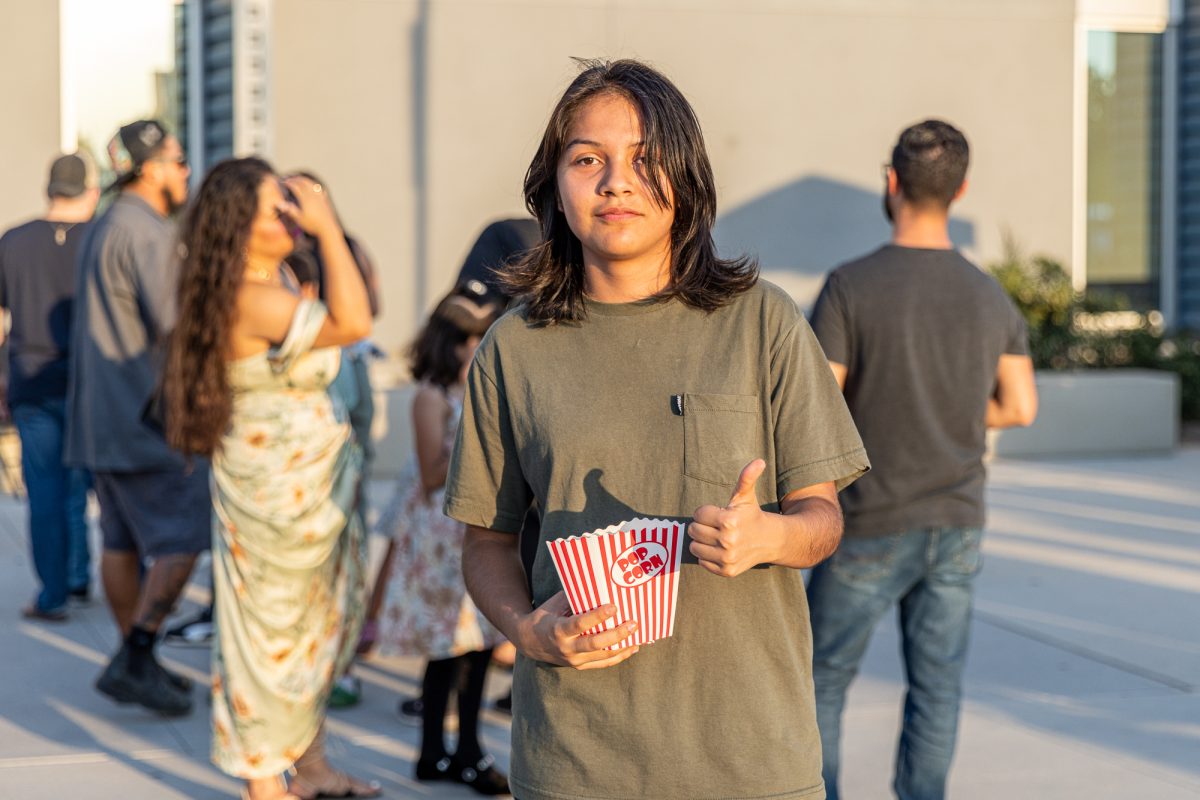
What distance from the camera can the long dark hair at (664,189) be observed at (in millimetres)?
2293

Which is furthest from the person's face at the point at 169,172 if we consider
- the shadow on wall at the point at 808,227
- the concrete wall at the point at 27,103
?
the shadow on wall at the point at 808,227

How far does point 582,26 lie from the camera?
12.7 m

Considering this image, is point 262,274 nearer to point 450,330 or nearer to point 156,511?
point 450,330

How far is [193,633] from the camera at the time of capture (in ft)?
21.5

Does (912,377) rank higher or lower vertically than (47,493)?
higher

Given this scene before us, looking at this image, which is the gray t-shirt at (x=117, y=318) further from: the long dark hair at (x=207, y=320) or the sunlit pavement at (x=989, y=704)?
the long dark hair at (x=207, y=320)

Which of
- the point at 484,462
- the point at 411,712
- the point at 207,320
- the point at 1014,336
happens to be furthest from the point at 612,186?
the point at 411,712

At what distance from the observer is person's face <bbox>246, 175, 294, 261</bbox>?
4.42 meters

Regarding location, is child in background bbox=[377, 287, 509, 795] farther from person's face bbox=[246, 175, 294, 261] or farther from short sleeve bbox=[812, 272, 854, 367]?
short sleeve bbox=[812, 272, 854, 367]

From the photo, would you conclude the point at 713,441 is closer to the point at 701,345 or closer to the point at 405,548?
the point at 701,345

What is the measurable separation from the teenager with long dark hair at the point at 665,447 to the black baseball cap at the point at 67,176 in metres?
5.25

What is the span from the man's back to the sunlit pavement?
105 cm

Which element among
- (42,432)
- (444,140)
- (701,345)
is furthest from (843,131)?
(701,345)

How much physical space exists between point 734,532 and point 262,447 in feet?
8.40
